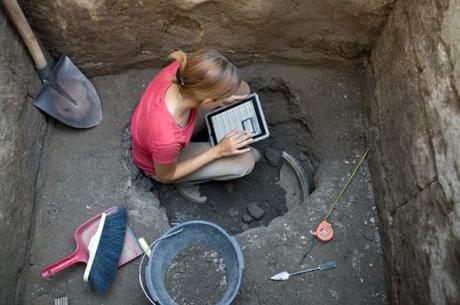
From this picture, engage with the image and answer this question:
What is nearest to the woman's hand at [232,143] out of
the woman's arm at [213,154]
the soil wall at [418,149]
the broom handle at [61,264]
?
the woman's arm at [213,154]

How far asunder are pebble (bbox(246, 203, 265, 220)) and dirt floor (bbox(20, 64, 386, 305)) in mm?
29

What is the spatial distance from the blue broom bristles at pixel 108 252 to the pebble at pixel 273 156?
76 centimetres

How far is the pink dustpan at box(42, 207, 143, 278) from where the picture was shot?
1.80 metres

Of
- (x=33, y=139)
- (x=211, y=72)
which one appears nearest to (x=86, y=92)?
(x=33, y=139)

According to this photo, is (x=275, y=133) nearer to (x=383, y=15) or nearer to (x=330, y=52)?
(x=330, y=52)

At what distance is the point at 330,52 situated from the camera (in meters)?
2.08

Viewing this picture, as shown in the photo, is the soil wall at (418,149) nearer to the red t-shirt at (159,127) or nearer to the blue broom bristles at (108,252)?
the red t-shirt at (159,127)

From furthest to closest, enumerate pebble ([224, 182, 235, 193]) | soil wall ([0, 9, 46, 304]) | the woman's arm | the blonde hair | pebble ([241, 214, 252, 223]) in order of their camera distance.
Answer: pebble ([224, 182, 235, 193]), pebble ([241, 214, 252, 223]), the woman's arm, soil wall ([0, 9, 46, 304]), the blonde hair

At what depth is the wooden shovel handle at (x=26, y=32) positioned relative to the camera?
176 centimetres

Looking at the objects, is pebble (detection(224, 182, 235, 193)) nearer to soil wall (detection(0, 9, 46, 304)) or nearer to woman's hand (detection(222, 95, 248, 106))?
woman's hand (detection(222, 95, 248, 106))

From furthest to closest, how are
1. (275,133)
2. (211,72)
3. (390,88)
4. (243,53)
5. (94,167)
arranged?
(275,133), (243,53), (94,167), (390,88), (211,72)

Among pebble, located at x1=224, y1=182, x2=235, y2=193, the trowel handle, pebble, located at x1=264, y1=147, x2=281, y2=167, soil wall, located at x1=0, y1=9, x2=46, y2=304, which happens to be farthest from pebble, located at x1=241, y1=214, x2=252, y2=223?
soil wall, located at x1=0, y1=9, x2=46, y2=304

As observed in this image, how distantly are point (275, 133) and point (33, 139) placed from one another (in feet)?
3.53

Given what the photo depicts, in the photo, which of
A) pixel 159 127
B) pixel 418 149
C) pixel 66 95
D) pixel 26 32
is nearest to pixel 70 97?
Answer: pixel 66 95
